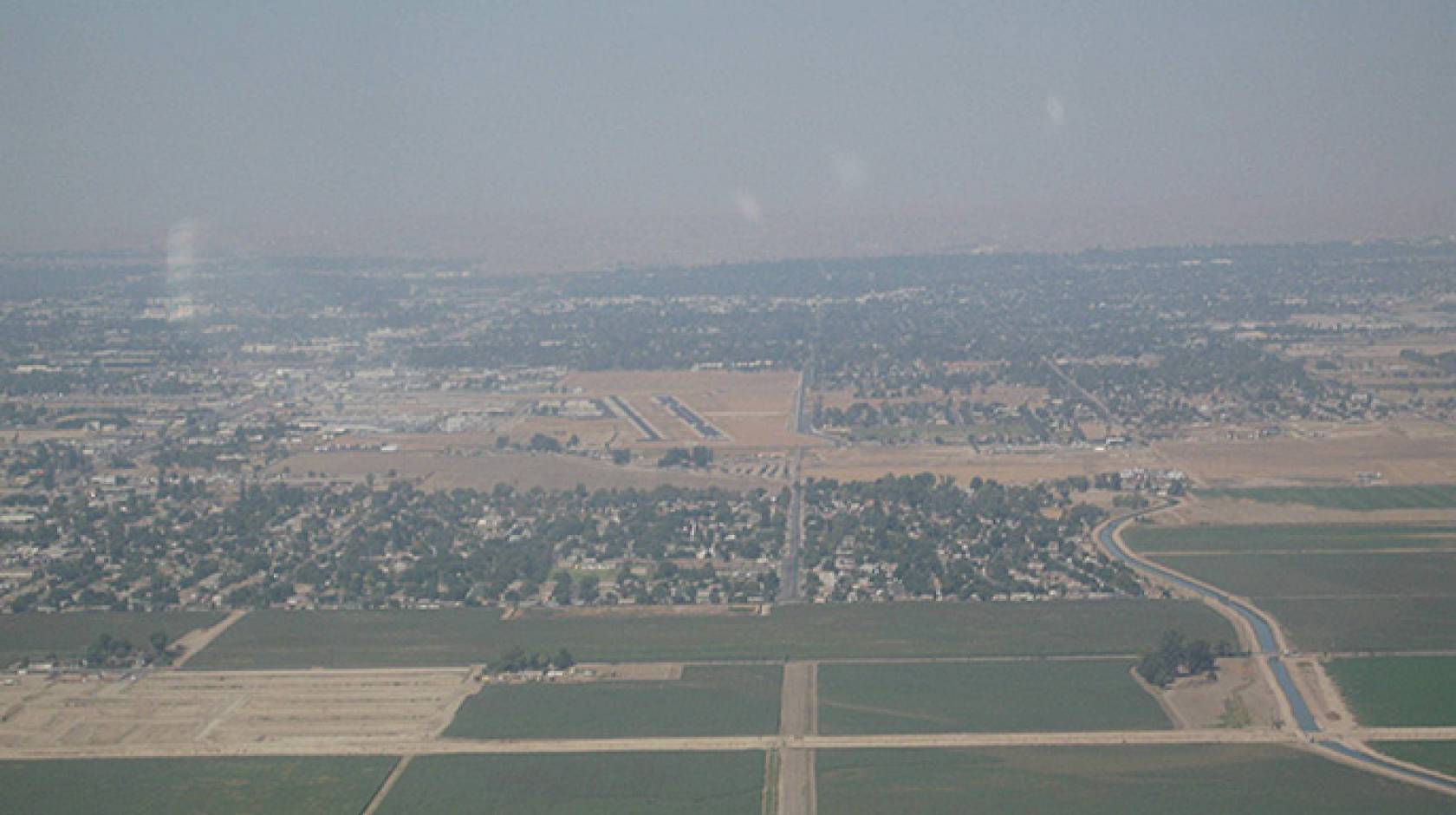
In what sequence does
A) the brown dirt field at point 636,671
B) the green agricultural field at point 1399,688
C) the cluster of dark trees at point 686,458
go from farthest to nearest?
the cluster of dark trees at point 686,458, the brown dirt field at point 636,671, the green agricultural field at point 1399,688

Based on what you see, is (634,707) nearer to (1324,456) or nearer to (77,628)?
(77,628)

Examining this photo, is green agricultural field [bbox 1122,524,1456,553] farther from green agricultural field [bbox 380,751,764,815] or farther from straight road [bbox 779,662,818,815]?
green agricultural field [bbox 380,751,764,815]

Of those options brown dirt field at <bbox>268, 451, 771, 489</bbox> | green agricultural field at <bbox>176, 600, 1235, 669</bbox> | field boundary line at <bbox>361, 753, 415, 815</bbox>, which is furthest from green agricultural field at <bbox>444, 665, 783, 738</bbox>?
brown dirt field at <bbox>268, 451, 771, 489</bbox>

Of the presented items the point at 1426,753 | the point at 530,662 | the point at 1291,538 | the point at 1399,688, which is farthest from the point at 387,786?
the point at 1291,538

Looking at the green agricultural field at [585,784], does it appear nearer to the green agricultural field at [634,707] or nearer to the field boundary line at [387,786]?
the field boundary line at [387,786]

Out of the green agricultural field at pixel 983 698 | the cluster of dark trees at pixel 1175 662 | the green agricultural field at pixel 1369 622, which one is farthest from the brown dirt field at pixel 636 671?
the green agricultural field at pixel 1369 622

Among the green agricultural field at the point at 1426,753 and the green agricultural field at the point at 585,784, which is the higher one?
the green agricultural field at the point at 1426,753
